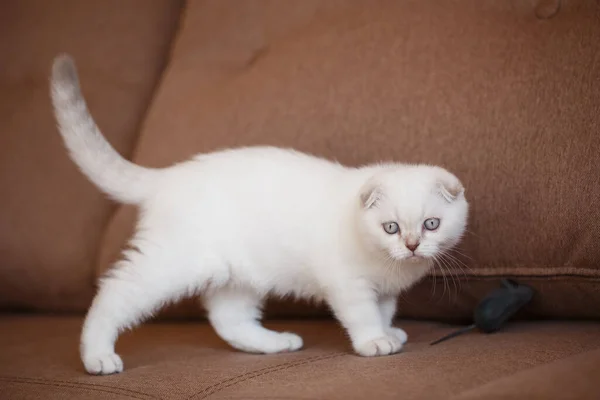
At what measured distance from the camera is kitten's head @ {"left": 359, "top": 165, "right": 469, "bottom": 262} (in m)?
1.54

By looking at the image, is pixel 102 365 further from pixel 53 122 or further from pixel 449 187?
pixel 53 122

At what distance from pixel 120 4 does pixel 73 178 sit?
0.63m

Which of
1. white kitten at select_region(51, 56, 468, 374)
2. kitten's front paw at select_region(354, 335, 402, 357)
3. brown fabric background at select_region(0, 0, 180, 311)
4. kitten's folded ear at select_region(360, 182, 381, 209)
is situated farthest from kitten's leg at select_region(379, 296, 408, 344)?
brown fabric background at select_region(0, 0, 180, 311)

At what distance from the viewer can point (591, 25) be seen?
5.32 ft

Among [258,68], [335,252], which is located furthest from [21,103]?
[335,252]

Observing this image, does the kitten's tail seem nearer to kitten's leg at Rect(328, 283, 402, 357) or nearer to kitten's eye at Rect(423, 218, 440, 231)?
kitten's leg at Rect(328, 283, 402, 357)

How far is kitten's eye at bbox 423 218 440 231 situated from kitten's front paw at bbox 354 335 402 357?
0.84ft

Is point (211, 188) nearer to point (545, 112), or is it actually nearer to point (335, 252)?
point (335, 252)

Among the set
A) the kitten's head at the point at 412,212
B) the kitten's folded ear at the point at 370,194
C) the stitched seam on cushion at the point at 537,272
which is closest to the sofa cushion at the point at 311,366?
the stitched seam on cushion at the point at 537,272

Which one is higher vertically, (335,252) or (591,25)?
(591,25)

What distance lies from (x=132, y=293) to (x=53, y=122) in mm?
847

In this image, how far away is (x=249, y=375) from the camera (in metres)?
1.36

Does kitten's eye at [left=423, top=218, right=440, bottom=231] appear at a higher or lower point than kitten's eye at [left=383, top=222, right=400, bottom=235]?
higher

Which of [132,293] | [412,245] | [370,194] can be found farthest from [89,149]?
[412,245]
